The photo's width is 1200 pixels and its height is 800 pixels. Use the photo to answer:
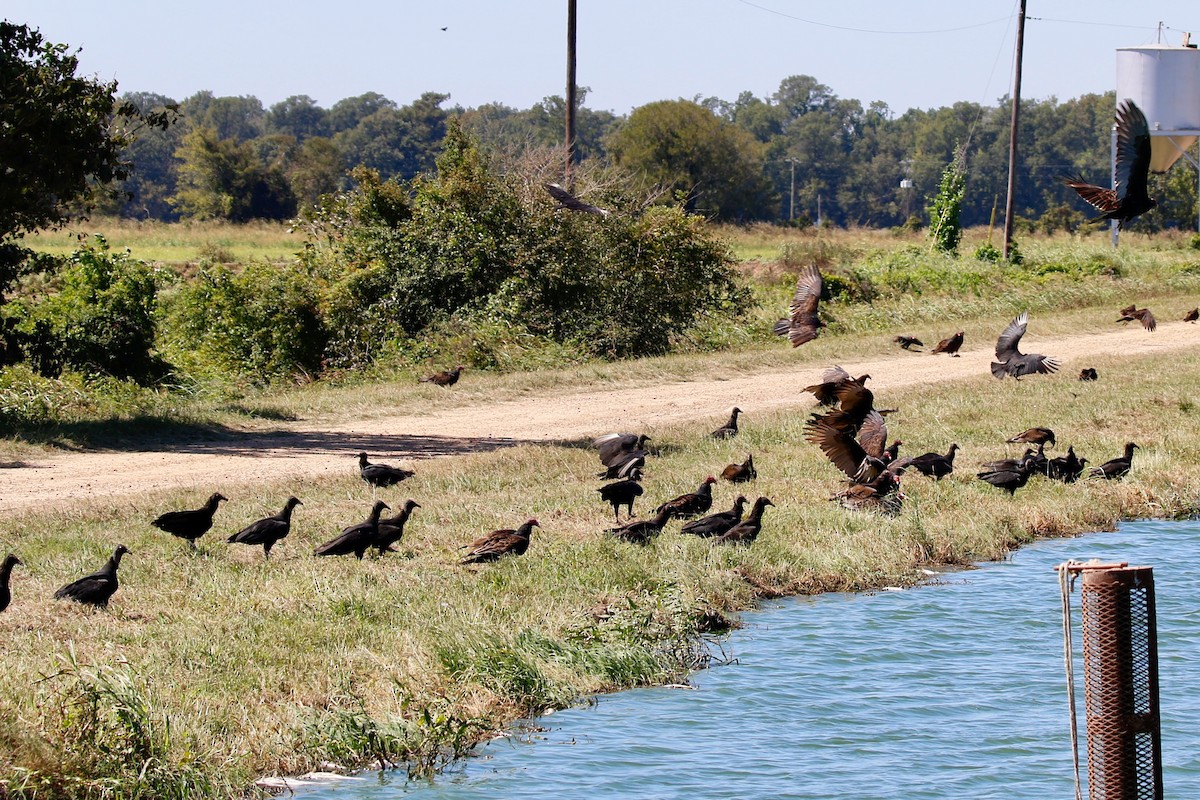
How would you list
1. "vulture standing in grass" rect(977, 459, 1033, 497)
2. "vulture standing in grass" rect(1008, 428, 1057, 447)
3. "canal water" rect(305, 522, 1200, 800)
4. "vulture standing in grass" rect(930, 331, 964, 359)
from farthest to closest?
"vulture standing in grass" rect(930, 331, 964, 359), "vulture standing in grass" rect(1008, 428, 1057, 447), "vulture standing in grass" rect(977, 459, 1033, 497), "canal water" rect(305, 522, 1200, 800)

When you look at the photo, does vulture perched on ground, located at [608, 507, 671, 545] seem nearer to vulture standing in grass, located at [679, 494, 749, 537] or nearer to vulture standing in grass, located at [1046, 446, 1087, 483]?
vulture standing in grass, located at [679, 494, 749, 537]

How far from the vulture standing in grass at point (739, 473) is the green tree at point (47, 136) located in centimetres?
816

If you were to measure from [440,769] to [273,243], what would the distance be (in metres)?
39.9

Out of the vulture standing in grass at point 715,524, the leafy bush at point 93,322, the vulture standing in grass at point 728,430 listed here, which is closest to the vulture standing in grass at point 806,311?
the vulture standing in grass at point 728,430

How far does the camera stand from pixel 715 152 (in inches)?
2817

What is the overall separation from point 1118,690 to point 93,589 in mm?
5886

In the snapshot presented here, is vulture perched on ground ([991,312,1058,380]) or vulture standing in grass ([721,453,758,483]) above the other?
vulture perched on ground ([991,312,1058,380])

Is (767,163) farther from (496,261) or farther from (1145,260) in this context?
(496,261)

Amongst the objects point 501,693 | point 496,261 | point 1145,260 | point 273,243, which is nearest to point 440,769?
point 501,693

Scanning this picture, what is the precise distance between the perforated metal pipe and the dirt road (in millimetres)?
8702

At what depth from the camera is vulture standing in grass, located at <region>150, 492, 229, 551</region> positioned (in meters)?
9.91

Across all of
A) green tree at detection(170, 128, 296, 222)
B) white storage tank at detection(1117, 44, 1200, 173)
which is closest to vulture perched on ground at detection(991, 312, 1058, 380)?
white storage tank at detection(1117, 44, 1200, 173)

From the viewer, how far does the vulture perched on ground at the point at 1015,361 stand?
18.5m

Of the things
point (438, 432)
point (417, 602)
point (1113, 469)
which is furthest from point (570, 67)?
point (417, 602)
